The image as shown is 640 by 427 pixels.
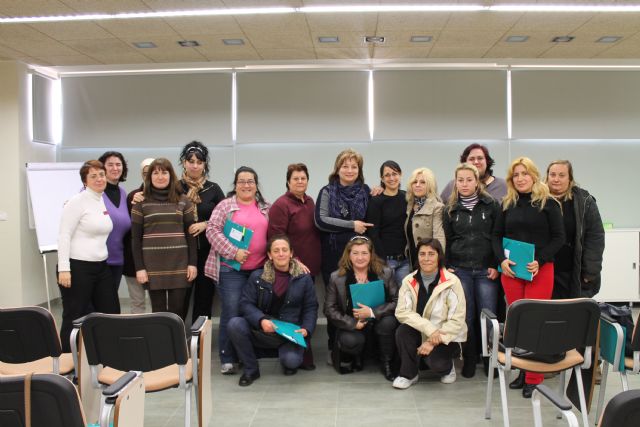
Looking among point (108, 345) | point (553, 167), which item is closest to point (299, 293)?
point (108, 345)

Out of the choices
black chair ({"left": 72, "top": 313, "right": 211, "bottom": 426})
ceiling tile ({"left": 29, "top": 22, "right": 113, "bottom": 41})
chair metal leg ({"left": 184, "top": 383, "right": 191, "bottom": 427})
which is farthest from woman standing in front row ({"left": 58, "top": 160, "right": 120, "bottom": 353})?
ceiling tile ({"left": 29, "top": 22, "right": 113, "bottom": 41})

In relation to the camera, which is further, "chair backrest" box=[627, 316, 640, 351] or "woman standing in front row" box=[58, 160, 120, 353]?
"woman standing in front row" box=[58, 160, 120, 353]

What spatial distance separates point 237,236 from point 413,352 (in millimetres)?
1528

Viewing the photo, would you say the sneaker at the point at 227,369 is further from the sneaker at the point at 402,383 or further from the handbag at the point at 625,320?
the handbag at the point at 625,320

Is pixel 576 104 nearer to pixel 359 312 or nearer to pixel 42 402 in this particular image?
pixel 359 312

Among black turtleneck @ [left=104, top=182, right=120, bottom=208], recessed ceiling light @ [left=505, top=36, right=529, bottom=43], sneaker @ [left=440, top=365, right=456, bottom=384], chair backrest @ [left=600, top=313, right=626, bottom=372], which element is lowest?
sneaker @ [left=440, top=365, right=456, bottom=384]

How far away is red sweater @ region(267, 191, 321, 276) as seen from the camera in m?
4.09

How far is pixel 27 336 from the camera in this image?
2639mm

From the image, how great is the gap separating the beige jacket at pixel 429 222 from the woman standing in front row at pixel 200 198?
1622 mm

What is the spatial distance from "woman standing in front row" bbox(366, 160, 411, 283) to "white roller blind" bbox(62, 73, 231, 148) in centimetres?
331

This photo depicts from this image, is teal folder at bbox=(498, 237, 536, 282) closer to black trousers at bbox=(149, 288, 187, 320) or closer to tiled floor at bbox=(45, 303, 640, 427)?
tiled floor at bbox=(45, 303, 640, 427)

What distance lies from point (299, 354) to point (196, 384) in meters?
1.31

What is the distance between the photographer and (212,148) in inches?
273

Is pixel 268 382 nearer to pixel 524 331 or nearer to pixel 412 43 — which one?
pixel 524 331
